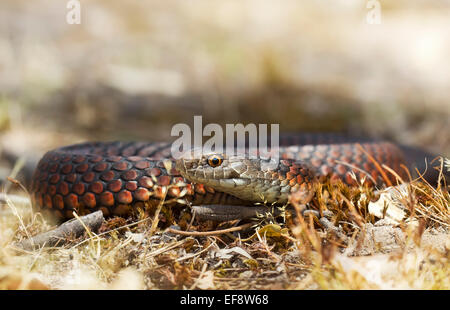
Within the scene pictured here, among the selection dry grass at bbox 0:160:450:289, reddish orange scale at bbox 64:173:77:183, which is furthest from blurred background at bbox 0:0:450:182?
dry grass at bbox 0:160:450:289

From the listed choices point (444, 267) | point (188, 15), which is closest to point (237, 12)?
point (188, 15)

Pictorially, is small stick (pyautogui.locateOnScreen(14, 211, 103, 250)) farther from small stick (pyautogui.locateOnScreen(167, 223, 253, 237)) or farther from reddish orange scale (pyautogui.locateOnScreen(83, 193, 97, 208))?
small stick (pyautogui.locateOnScreen(167, 223, 253, 237))

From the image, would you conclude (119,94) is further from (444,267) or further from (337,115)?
(444,267)

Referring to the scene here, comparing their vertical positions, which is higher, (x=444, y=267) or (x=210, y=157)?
(x=210, y=157)

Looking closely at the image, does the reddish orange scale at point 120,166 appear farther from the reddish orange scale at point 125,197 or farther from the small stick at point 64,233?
the small stick at point 64,233

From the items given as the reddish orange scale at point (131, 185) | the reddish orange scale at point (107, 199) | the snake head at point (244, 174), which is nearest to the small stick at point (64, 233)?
the reddish orange scale at point (107, 199)

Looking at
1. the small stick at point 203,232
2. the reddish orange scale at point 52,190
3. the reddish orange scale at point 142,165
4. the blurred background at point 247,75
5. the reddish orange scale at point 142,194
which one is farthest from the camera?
the blurred background at point 247,75

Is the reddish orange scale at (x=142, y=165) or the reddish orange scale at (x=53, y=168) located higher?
the reddish orange scale at (x=142, y=165)
